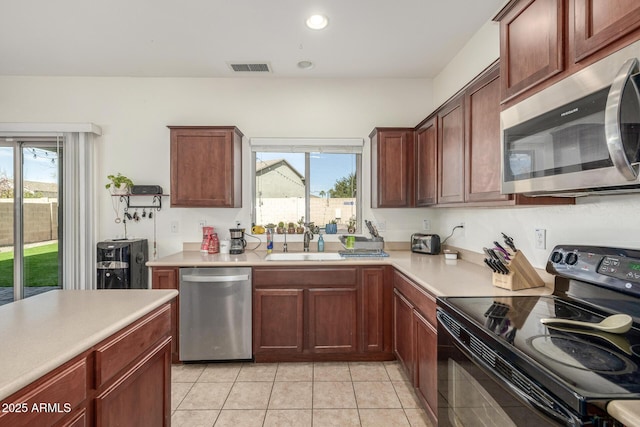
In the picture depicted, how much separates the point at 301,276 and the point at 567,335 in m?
1.85

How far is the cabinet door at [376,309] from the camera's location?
2.61 meters

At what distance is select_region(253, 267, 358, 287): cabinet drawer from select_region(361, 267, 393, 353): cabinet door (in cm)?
14

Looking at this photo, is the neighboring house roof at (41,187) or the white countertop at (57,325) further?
the neighboring house roof at (41,187)

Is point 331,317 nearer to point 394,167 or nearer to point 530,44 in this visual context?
point 394,167

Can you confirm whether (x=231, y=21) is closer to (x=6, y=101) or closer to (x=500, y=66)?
(x=500, y=66)

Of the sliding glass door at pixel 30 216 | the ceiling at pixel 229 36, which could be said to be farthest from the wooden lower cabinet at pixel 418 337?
the sliding glass door at pixel 30 216

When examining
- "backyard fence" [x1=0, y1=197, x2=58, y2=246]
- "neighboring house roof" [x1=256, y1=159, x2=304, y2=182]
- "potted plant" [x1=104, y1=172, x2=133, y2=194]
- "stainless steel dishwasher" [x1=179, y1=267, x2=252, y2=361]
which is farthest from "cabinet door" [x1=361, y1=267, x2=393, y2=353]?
"backyard fence" [x1=0, y1=197, x2=58, y2=246]

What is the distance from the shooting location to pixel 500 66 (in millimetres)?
1558

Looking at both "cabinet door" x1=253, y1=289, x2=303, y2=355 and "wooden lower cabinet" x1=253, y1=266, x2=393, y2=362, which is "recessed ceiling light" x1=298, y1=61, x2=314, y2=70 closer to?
"wooden lower cabinet" x1=253, y1=266, x2=393, y2=362

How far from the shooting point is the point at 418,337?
197 centimetres

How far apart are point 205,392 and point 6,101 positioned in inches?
138

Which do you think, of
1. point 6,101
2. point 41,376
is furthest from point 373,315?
point 6,101

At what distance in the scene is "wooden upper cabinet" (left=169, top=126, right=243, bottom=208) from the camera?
2896 millimetres

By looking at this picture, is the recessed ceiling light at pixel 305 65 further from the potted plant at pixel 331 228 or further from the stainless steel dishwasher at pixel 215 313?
the stainless steel dishwasher at pixel 215 313
